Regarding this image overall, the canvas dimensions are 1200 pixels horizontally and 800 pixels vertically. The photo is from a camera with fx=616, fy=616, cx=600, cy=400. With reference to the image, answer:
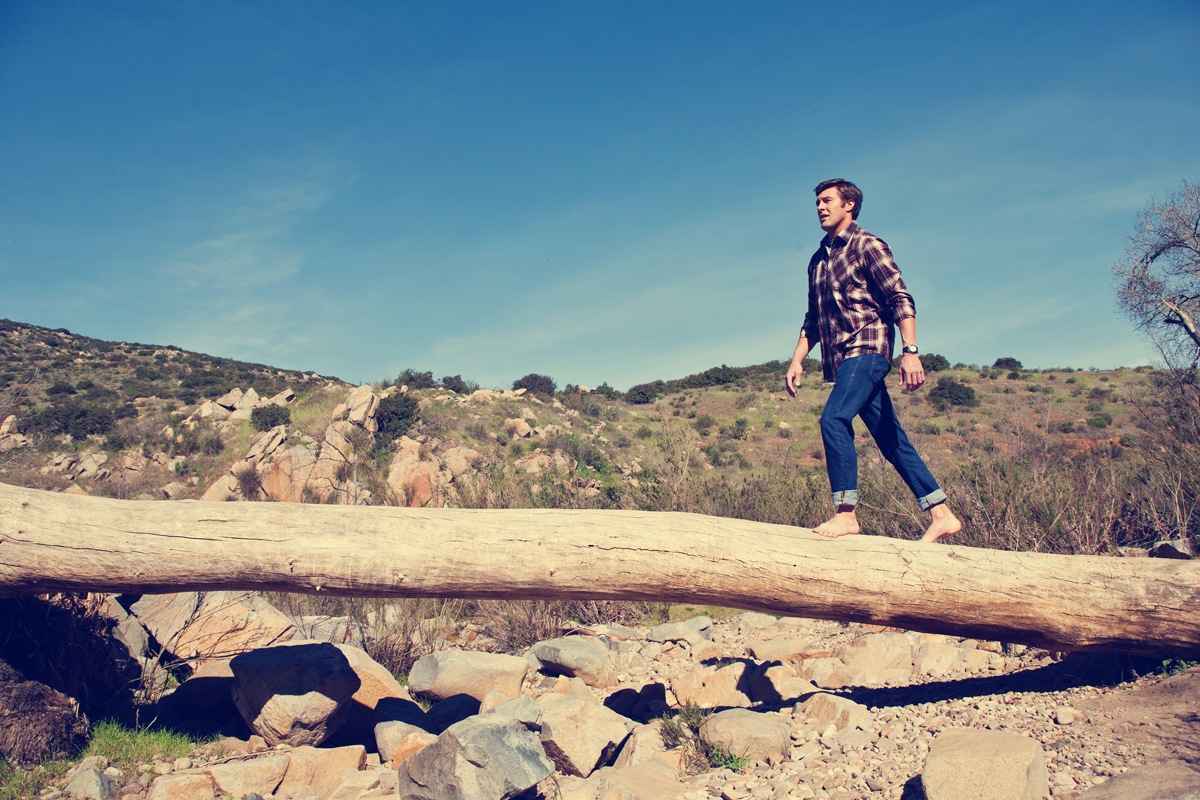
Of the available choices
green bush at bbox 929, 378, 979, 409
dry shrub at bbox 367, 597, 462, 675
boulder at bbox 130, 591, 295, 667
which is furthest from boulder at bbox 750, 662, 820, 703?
green bush at bbox 929, 378, 979, 409

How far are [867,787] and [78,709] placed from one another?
4401mm

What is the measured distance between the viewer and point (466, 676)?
4543 mm

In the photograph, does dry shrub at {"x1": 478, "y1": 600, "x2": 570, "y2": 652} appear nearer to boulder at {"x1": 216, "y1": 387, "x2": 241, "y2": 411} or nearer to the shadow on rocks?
the shadow on rocks

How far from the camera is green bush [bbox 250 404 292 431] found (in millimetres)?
20062

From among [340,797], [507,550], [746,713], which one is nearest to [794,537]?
[746,713]

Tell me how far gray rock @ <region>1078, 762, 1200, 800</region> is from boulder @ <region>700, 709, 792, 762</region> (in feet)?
4.67

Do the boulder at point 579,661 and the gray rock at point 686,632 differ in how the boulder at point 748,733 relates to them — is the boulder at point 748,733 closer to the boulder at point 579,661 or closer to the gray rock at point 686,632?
the boulder at point 579,661

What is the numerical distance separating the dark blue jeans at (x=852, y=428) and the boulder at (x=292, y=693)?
10.6 feet

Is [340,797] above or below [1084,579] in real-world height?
below

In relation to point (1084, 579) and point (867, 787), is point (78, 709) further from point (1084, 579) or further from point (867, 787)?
point (1084, 579)

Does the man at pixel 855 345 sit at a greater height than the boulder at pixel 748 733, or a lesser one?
greater

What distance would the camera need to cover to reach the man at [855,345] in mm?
3527

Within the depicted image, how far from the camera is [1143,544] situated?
17.7 ft

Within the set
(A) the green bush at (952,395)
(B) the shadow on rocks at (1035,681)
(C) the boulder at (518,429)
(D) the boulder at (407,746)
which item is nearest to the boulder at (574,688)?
(D) the boulder at (407,746)
